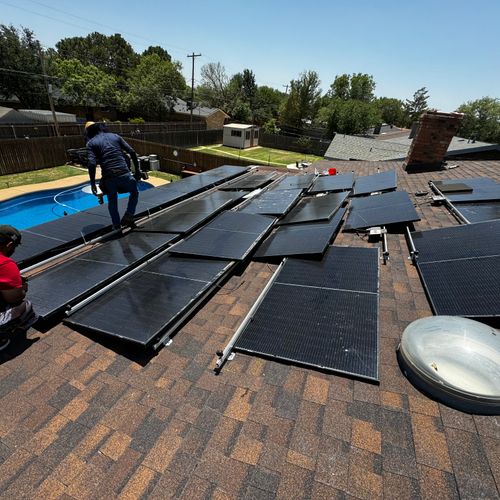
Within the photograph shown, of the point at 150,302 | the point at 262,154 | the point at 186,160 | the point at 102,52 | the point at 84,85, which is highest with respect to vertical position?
the point at 102,52

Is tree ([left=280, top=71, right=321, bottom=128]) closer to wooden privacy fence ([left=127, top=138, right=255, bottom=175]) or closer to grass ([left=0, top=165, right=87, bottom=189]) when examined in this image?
wooden privacy fence ([left=127, top=138, right=255, bottom=175])

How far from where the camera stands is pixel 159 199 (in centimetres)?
974

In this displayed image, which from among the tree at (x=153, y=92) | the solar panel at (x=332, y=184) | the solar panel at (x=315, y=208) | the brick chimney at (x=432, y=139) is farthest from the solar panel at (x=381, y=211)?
the tree at (x=153, y=92)

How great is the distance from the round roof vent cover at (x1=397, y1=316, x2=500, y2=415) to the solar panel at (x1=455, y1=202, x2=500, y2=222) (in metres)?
4.62

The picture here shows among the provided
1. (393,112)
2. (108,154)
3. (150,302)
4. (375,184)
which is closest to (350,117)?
(375,184)

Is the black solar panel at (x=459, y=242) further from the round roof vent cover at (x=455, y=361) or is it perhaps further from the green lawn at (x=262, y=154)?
the green lawn at (x=262, y=154)

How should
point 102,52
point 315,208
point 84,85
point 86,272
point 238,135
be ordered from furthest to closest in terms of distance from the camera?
point 102,52, point 84,85, point 238,135, point 315,208, point 86,272

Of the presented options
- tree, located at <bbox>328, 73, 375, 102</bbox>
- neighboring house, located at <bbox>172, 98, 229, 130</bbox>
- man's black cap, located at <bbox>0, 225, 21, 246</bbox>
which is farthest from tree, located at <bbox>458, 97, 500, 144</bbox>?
man's black cap, located at <bbox>0, 225, 21, 246</bbox>

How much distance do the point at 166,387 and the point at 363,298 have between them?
2992mm

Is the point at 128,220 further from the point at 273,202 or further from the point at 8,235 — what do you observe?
the point at 273,202

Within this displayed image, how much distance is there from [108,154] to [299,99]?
2733 inches

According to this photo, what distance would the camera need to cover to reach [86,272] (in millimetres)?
5035

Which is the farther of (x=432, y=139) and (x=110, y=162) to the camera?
(x=432, y=139)

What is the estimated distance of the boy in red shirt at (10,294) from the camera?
341 cm
